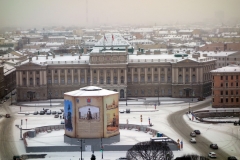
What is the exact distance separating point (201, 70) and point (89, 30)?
7675 centimetres

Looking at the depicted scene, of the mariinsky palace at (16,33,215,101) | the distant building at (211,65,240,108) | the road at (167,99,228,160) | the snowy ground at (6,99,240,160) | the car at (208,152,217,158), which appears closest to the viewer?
the car at (208,152,217,158)

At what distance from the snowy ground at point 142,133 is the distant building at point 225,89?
2690 mm

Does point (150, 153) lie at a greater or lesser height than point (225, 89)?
lesser

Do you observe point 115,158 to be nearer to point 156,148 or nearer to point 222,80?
point 156,148

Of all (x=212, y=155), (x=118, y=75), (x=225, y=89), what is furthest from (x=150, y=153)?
(x=118, y=75)

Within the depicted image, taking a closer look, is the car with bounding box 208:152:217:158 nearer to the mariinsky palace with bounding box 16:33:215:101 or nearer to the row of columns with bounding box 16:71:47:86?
the mariinsky palace with bounding box 16:33:215:101

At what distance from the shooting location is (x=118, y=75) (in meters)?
49.8

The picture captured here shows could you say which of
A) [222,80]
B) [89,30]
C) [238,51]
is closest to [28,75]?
[222,80]

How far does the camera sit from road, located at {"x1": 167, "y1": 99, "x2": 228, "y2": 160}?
97.1 feet

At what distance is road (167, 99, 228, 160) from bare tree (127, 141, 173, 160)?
359 cm

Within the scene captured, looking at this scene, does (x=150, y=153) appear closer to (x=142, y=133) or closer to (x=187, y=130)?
(x=142, y=133)

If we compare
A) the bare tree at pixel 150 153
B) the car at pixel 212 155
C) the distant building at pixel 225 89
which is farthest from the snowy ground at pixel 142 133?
the distant building at pixel 225 89

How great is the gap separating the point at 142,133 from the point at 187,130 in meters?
3.16

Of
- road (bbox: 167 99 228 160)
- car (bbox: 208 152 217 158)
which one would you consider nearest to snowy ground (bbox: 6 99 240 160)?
road (bbox: 167 99 228 160)
